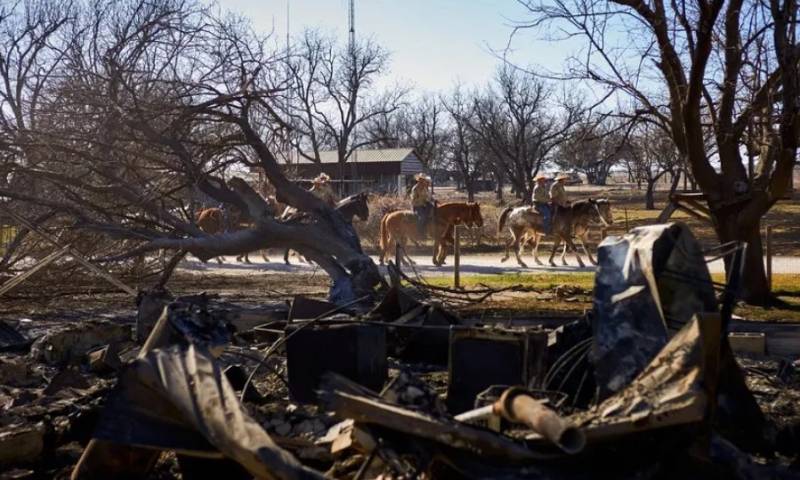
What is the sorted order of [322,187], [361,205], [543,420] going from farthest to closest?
[322,187], [361,205], [543,420]

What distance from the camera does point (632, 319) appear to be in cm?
528

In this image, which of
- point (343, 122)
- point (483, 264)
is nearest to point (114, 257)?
point (483, 264)

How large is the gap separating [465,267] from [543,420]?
19109 mm

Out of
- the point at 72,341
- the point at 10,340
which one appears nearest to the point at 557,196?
the point at 10,340

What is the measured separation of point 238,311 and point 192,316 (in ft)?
16.9

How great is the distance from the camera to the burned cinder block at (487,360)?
6090mm

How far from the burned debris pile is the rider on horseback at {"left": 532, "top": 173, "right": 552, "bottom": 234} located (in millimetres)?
15592

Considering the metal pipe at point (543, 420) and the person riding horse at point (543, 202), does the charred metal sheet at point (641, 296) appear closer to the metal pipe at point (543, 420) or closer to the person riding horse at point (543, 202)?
the metal pipe at point (543, 420)

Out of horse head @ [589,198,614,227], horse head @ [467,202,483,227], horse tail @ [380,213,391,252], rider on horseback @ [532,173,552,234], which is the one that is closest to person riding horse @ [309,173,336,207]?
horse tail @ [380,213,391,252]

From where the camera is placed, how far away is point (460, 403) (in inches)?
241

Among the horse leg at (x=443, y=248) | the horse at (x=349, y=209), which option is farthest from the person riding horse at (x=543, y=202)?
the horse at (x=349, y=209)

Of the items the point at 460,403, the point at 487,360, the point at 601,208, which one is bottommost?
the point at 460,403

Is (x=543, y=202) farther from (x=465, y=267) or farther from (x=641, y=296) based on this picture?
(x=641, y=296)

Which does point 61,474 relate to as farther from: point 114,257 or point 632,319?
point 114,257
